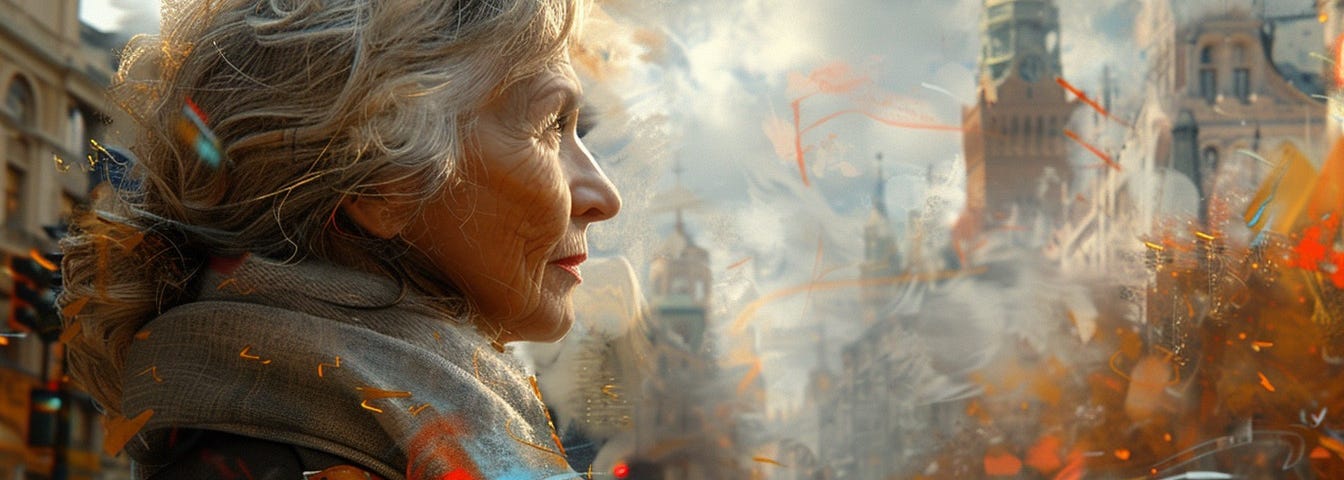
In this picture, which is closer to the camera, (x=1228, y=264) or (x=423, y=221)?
(x=423, y=221)

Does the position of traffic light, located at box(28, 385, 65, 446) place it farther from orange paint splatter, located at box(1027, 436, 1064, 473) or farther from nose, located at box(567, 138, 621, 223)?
orange paint splatter, located at box(1027, 436, 1064, 473)

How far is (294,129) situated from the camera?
117cm

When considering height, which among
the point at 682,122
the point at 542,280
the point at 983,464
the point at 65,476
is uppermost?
the point at 682,122

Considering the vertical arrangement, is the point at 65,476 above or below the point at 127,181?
below

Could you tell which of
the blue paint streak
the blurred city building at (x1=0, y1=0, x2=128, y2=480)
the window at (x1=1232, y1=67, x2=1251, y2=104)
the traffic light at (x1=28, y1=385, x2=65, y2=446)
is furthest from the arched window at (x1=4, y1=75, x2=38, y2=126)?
the window at (x1=1232, y1=67, x2=1251, y2=104)

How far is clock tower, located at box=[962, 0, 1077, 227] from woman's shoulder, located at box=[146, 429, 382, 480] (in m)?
7.21


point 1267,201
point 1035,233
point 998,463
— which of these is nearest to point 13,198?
point 1267,201

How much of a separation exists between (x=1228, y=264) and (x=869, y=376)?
6615 millimetres

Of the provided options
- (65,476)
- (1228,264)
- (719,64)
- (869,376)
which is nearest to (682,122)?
(719,64)

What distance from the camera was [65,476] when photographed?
3166 mm

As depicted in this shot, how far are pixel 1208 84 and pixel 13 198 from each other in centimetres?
887

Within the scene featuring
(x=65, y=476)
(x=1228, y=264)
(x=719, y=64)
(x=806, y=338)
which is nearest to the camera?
(x=65, y=476)

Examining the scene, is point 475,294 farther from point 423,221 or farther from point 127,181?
point 127,181

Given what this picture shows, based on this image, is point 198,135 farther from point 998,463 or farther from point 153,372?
point 998,463
